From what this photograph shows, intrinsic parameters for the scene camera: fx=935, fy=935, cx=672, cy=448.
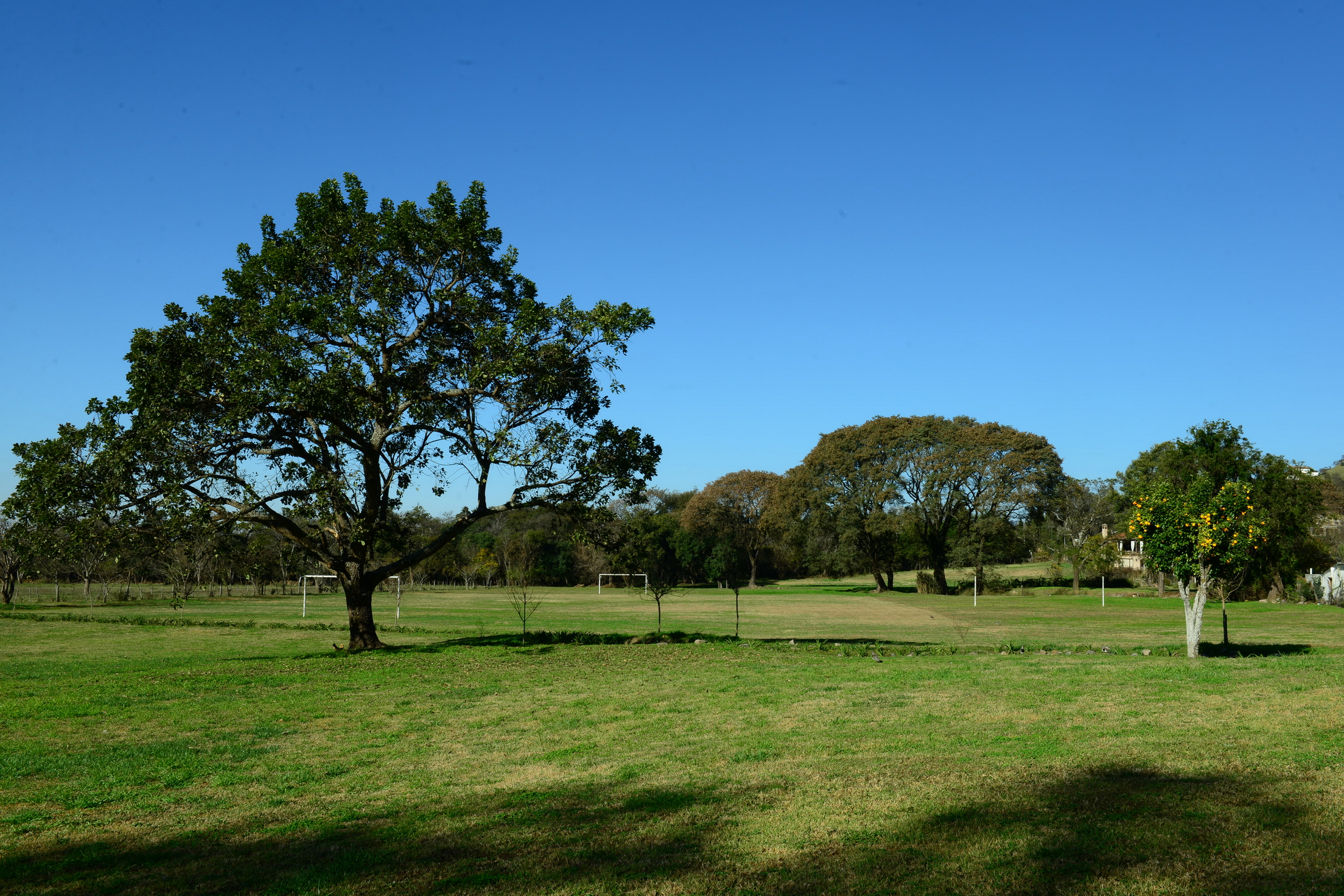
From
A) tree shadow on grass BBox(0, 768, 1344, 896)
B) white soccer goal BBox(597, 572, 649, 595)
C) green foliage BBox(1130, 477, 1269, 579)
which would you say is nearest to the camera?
tree shadow on grass BBox(0, 768, 1344, 896)

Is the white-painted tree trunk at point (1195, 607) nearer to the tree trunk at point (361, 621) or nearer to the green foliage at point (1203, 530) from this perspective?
the green foliage at point (1203, 530)

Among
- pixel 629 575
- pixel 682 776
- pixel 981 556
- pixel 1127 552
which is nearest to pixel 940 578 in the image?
pixel 981 556

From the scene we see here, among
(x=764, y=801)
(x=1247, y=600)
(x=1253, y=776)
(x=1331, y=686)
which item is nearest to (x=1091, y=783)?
(x=1253, y=776)

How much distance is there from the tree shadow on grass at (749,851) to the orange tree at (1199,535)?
41.2 ft

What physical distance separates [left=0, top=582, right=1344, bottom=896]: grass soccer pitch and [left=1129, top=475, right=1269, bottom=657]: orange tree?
175 centimetres

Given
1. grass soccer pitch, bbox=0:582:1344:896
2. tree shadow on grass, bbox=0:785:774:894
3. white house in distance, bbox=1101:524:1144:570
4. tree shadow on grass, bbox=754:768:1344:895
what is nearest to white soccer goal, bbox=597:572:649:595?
grass soccer pitch, bbox=0:582:1344:896

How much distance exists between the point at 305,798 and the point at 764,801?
4.11m

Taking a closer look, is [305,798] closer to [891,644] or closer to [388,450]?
[388,450]

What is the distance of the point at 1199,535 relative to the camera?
18797mm

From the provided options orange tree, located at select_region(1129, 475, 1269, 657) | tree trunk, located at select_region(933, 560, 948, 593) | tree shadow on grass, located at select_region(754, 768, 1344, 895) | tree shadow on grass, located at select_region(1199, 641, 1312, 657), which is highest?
orange tree, located at select_region(1129, 475, 1269, 657)

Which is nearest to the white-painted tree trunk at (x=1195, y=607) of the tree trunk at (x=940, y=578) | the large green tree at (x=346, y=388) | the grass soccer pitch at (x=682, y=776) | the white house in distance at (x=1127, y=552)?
the grass soccer pitch at (x=682, y=776)

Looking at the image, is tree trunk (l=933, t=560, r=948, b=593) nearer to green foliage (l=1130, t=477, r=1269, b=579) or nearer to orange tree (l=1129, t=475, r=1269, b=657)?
orange tree (l=1129, t=475, r=1269, b=657)

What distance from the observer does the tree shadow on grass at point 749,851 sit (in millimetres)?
5527

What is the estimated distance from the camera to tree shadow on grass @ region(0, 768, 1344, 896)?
5.53m
